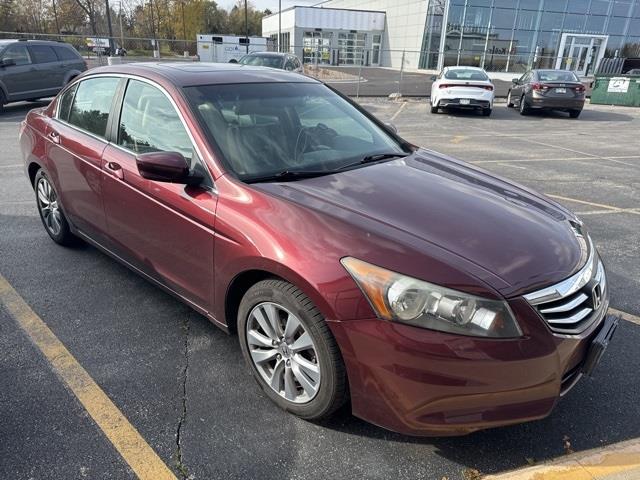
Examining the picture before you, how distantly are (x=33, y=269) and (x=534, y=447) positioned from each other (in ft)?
12.9

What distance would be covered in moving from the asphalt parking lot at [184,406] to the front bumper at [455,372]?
0.34m

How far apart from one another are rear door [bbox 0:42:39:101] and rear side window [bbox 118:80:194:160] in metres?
12.4

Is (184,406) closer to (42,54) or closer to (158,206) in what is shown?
(158,206)

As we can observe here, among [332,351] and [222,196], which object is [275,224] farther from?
[332,351]

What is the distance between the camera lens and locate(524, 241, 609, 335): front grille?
2035mm

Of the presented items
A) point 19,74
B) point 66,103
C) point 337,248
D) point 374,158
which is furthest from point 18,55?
point 337,248

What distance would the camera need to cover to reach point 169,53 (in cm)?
4378

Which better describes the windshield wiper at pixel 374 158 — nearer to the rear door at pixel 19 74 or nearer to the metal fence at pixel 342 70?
the rear door at pixel 19 74

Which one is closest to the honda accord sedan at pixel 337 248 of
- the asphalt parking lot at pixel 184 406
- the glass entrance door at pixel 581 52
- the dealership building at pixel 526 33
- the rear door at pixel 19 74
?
the asphalt parking lot at pixel 184 406

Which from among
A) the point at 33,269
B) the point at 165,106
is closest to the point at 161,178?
the point at 165,106

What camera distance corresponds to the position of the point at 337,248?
212 cm

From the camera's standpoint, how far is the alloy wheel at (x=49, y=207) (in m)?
4.31

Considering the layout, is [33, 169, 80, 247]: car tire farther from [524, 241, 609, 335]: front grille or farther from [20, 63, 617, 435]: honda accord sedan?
[524, 241, 609, 335]: front grille

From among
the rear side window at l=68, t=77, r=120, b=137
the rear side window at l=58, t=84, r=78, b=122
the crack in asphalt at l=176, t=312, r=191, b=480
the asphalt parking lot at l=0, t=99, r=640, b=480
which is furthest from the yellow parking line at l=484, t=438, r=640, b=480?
the rear side window at l=58, t=84, r=78, b=122
